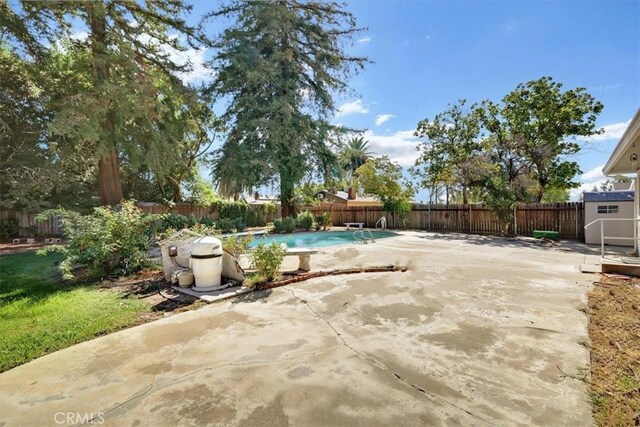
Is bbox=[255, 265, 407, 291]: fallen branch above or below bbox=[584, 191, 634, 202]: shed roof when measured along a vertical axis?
below

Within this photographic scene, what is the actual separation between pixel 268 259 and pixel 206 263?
3.49 feet

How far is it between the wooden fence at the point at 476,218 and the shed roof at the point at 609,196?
1.36m

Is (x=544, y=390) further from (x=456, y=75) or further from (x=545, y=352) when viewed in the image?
(x=456, y=75)

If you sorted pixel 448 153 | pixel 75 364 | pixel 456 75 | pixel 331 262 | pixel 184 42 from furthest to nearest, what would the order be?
pixel 448 153, pixel 184 42, pixel 456 75, pixel 331 262, pixel 75 364

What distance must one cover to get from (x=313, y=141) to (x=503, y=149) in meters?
10.6

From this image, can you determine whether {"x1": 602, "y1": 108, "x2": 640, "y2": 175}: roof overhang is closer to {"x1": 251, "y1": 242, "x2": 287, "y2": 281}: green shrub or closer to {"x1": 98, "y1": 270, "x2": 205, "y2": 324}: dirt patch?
{"x1": 251, "y1": 242, "x2": 287, "y2": 281}: green shrub

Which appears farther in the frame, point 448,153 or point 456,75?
point 448,153

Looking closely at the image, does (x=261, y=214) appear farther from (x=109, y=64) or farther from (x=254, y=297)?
(x=254, y=297)

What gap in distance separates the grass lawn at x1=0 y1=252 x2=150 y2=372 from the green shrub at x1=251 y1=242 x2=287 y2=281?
6.03 feet

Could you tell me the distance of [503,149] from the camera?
15.8 m

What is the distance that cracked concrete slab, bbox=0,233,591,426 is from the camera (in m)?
2.13

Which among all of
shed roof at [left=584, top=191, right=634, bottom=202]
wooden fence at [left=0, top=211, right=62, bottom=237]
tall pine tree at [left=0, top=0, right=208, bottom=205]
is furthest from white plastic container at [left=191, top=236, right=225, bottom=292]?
shed roof at [left=584, top=191, right=634, bottom=202]

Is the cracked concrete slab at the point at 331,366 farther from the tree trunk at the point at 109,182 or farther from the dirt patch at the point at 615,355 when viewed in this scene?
the tree trunk at the point at 109,182

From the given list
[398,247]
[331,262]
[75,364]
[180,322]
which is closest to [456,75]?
[398,247]
